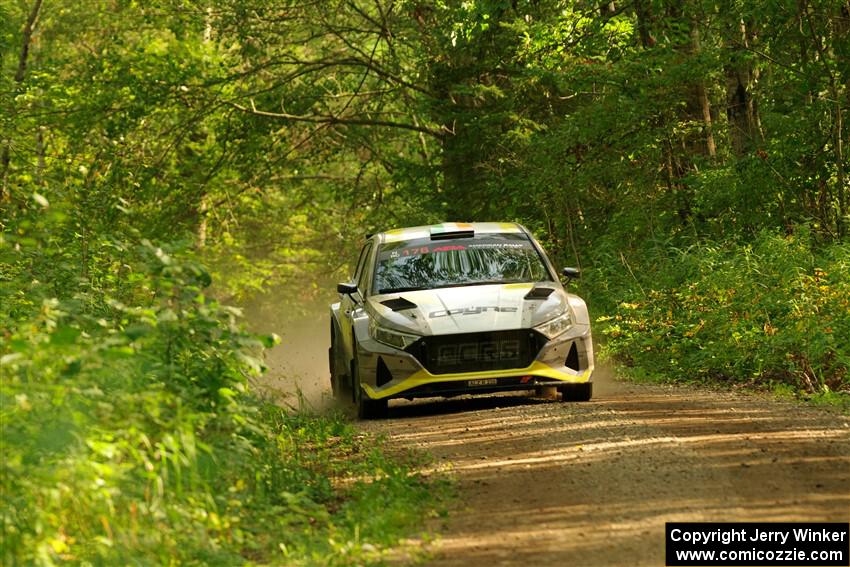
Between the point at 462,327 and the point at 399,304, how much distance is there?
752 millimetres

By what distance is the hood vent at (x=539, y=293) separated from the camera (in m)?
12.8

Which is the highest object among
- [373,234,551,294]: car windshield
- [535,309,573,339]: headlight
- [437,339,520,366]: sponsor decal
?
[373,234,551,294]: car windshield

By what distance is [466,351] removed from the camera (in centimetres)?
1231

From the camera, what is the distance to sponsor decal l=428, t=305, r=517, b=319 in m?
12.4

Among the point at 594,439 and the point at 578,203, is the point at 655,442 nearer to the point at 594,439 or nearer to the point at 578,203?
the point at 594,439

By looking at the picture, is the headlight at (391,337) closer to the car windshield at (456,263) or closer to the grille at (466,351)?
the grille at (466,351)

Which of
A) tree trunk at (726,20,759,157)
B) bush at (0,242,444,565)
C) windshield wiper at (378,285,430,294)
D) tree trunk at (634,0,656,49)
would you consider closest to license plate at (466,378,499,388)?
windshield wiper at (378,285,430,294)

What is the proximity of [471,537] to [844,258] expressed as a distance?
928 cm

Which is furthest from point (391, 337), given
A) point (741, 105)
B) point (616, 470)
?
point (741, 105)

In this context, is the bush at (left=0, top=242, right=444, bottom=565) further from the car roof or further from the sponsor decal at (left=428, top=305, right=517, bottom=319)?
the car roof

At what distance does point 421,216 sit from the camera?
2708 cm

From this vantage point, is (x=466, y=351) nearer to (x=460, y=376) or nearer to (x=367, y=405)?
(x=460, y=376)

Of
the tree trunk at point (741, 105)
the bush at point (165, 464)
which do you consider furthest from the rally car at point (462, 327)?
the tree trunk at point (741, 105)

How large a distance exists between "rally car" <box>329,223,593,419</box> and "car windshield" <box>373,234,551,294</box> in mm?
10
